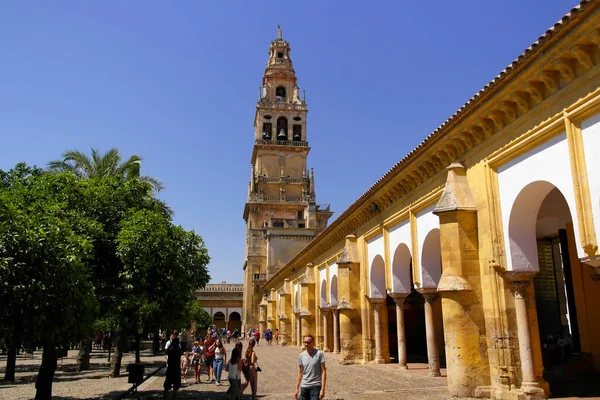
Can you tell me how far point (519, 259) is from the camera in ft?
30.5

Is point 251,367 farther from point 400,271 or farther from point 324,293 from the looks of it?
point 324,293

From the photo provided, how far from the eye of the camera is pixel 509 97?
910 cm

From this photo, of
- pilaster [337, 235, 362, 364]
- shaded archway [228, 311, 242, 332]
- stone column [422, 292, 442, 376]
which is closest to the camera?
stone column [422, 292, 442, 376]

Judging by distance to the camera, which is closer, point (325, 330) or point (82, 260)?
point (82, 260)

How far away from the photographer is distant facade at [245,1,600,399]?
301 inches

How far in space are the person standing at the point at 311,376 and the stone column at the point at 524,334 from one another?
165 inches

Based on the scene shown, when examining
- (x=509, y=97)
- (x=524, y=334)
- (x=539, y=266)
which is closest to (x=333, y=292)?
(x=539, y=266)

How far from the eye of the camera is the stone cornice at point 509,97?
7320 millimetres

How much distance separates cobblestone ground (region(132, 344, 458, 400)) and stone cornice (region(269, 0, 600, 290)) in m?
5.02

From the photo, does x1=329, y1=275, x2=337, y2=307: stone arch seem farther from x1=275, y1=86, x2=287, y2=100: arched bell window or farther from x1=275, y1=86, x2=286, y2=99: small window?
x1=275, y1=86, x2=286, y2=99: small window

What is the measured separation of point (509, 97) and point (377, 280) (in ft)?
31.8

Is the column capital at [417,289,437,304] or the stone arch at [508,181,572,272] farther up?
the stone arch at [508,181,572,272]

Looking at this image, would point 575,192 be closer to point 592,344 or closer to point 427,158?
point 427,158

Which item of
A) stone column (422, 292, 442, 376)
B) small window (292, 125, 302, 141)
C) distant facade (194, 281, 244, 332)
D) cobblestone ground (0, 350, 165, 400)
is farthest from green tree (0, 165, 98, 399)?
distant facade (194, 281, 244, 332)
